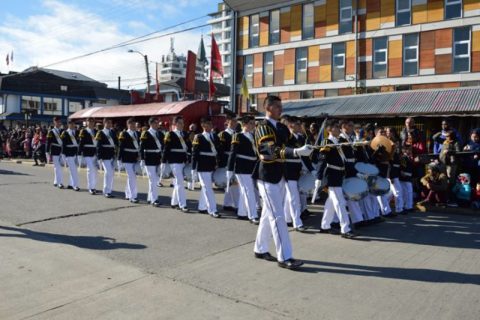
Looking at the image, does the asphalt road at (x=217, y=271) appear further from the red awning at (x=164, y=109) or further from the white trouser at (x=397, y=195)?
the red awning at (x=164, y=109)

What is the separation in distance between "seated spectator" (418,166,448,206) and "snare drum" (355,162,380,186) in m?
3.39

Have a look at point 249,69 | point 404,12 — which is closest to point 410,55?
point 404,12

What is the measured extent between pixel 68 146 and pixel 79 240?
7.38 m

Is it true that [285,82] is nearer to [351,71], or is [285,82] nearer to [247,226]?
[351,71]

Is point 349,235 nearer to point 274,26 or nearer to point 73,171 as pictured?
point 73,171

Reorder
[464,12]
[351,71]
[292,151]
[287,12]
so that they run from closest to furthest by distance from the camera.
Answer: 1. [292,151]
2. [464,12]
3. [351,71]
4. [287,12]

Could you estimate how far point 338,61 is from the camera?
30.8 metres

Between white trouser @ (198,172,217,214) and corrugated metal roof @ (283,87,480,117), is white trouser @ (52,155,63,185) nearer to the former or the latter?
white trouser @ (198,172,217,214)

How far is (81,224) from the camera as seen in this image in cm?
851

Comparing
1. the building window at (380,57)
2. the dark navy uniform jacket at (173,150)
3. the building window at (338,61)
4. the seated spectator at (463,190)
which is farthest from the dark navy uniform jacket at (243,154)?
the building window at (338,61)

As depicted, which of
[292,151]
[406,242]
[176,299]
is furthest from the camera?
[406,242]

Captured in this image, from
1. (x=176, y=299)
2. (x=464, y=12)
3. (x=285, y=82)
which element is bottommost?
(x=176, y=299)

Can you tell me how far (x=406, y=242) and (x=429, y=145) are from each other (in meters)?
7.41

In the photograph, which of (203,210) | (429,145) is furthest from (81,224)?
(429,145)
